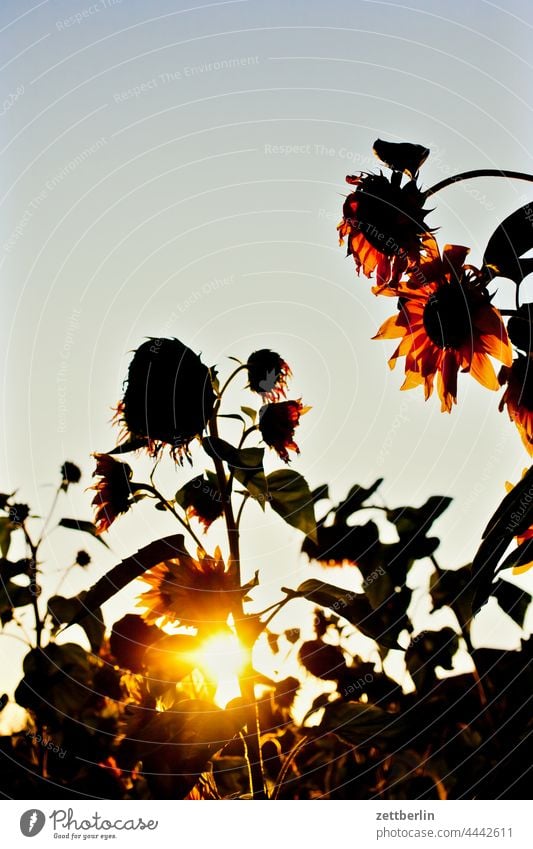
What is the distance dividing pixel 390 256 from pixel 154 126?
337mm

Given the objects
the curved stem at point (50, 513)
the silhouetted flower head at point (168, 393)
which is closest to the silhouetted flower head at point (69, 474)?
the curved stem at point (50, 513)

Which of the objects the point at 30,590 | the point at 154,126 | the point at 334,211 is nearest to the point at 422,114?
the point at 334,211

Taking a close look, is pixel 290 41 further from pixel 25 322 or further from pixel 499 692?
pixel 499 692

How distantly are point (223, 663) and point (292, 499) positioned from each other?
3.8 inches

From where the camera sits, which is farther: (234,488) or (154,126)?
(154,126)

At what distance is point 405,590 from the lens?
437 millimetres

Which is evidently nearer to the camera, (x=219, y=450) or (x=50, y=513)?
(x=219, y=450)

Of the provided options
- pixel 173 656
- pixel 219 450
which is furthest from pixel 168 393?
pixel 173 656

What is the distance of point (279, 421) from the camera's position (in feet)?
1.39

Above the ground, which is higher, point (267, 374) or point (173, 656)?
point (267, 374)

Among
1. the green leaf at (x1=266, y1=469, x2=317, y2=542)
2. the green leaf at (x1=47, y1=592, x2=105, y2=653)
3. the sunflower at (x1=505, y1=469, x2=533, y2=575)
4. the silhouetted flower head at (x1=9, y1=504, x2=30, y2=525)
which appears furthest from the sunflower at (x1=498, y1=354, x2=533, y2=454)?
the silhouetted flower head at (x1=9, y1=504, x2=30, y2=525)

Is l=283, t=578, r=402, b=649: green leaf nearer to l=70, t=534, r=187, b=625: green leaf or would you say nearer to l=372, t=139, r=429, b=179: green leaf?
l=70, t=534, r=187, b=625: green leaf

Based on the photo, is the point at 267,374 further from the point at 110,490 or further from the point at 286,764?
the point at 286,764

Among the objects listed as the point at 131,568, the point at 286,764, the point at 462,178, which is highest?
the point at 462,178
